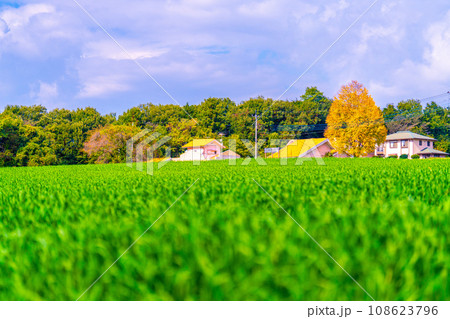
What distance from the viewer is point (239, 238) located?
7.27 ft

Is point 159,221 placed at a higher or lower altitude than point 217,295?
higher

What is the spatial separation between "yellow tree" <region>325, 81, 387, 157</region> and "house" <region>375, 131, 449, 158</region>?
32.8 meters

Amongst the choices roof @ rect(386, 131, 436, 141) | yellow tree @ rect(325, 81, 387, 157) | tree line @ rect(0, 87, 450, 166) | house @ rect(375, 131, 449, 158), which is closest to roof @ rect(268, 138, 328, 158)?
tree line @ rect(0, 87, 450, 166)

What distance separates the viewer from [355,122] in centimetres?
4709

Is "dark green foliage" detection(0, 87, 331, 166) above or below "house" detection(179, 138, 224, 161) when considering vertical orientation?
above

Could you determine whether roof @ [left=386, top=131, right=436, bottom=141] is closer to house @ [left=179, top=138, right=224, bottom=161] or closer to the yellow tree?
the yellow tree

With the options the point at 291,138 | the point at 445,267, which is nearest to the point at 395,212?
the point at 445,267

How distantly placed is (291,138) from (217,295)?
6784cm

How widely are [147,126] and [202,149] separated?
52.6 ft

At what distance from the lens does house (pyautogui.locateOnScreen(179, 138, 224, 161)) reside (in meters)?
49.8

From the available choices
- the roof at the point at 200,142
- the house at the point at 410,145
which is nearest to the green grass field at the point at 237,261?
the roof at the point at 200,142

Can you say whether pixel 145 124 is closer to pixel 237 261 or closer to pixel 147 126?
pixel 147 126
